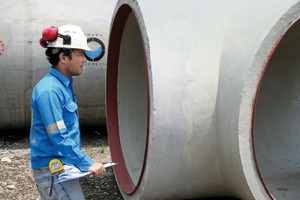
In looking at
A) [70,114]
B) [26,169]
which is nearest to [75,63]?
[70,114]

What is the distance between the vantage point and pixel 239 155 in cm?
286

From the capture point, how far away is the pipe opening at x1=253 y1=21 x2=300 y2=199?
157 inches

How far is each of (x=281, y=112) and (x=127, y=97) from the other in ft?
4.65

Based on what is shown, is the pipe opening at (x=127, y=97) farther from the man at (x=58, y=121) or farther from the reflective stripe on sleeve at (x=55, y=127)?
the reflective stripe on sleeve at (x=55, y=127)

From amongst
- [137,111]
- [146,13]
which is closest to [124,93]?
[137,111]

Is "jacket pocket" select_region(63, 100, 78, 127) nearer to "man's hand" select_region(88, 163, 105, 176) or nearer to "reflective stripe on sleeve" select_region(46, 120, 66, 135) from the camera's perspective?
"reflective stripe on sleeve" select_region(46, 120, 66, 135)

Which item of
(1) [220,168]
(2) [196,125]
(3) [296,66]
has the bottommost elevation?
(1) [220,168]

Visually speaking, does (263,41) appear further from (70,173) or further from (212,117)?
(70,173)

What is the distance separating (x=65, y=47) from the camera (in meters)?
2.66

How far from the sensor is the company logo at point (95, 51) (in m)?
5.49

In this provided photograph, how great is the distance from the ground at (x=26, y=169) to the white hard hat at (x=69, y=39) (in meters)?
1.79

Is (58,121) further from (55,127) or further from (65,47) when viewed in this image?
(65,47)

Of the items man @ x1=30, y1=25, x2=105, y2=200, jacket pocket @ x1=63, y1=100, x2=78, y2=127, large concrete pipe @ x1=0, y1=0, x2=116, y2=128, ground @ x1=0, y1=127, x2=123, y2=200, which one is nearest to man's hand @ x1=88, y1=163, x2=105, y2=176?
man @ x1=30, y1=25, x2=105, y2=200

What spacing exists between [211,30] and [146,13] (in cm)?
46
